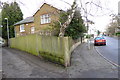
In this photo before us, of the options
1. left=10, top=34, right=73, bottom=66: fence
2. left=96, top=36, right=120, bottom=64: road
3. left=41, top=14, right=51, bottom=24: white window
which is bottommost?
left=96, top=36, right=120, bottom=64: road

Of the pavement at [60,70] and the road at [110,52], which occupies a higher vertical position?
the road at [110,52]

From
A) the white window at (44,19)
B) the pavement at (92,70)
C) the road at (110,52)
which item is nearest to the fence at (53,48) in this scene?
the pavement at (92,70)

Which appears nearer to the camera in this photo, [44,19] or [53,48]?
[53,48]

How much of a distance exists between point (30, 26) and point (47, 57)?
62.3 ft

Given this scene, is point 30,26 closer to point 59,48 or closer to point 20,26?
point 20,26

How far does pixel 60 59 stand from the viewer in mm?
7109

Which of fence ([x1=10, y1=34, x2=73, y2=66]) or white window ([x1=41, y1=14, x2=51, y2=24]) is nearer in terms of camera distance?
fence ([x1=10, y1=34, x2=73, y2=66])

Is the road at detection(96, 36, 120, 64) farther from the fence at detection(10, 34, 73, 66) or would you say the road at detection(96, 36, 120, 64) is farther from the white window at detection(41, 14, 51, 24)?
the white window at detection(41, 14, 51, 24)

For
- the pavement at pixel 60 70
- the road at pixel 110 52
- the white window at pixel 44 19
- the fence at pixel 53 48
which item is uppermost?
the white window at pixel 44 19

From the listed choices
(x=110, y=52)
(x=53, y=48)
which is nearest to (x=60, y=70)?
(x=53, y=48)

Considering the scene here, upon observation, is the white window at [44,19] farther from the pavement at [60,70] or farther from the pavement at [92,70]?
the pavement at [92,70]

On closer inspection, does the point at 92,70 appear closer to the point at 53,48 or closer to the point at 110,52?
the point at 53,48

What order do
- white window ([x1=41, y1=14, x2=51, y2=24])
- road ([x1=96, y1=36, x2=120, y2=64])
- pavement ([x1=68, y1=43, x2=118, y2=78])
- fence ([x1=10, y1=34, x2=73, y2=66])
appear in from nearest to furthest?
pavement ([x1=68, y1=43, x2=118, y2=78]) → fence ([x1=10, y1=34, x2=73, y2=66]) → road ([x1=96, y1=36, x2=120, y2=64]) → white window ([x1=41, y1=14, x2=51, y2=24])

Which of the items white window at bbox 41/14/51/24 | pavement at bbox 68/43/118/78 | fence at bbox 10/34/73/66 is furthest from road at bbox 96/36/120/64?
white window at bbox 41/14/51/24
